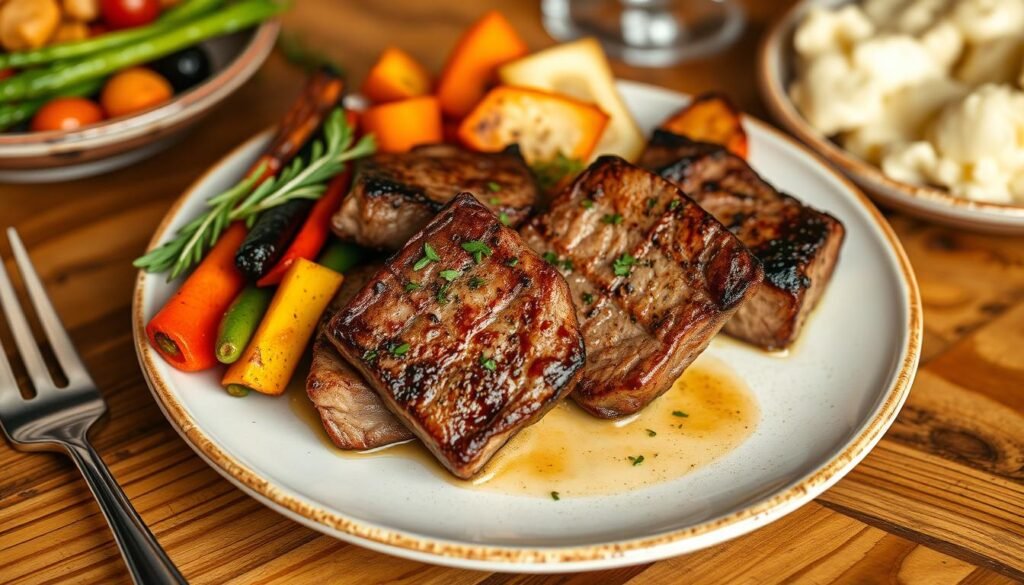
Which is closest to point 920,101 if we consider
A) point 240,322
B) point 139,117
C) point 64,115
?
point 240,322

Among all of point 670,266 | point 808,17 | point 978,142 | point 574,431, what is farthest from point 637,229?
point 808,17

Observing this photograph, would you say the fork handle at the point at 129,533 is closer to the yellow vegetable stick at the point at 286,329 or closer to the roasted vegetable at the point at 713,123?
the yellow vegetable stick at the point at 286,329

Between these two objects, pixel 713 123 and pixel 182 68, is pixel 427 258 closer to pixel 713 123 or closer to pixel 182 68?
pixel 713 123

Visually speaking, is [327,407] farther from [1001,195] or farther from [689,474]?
[1001,195]

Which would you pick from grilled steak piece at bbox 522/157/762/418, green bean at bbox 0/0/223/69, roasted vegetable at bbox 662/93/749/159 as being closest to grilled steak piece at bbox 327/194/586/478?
grilled steak piece at bbox 522/157/762/418

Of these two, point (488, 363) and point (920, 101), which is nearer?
point (488, 363)
